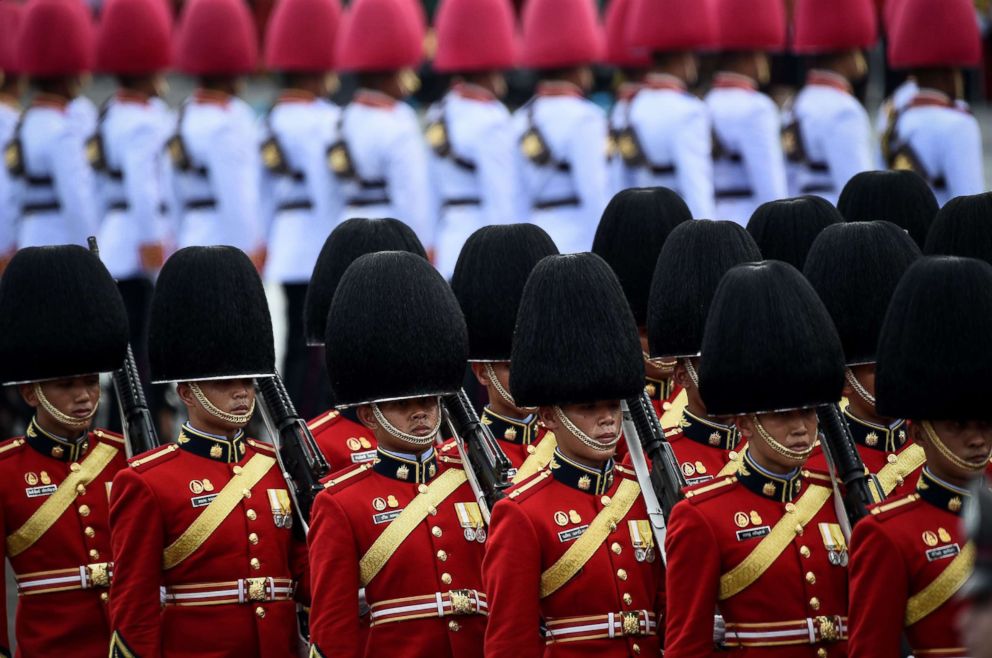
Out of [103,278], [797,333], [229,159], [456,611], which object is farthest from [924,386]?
[229,159]

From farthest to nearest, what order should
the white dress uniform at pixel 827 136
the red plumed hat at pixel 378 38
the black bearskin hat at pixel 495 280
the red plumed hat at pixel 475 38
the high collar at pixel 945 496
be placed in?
the red plumed hat at pixel 475 38, the red plumed hat at pixel 378 38, the white dress uniform at pixel 827 136, the black bearskin hat at pixel 495 280, the high collar at pixel 945 496

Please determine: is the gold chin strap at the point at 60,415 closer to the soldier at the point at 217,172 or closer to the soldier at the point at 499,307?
the soldier at the point at 499,307

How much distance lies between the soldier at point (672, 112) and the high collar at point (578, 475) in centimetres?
452

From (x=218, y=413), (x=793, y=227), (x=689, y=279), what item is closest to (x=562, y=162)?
(x=793, y=227)

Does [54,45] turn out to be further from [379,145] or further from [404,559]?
[404,559]

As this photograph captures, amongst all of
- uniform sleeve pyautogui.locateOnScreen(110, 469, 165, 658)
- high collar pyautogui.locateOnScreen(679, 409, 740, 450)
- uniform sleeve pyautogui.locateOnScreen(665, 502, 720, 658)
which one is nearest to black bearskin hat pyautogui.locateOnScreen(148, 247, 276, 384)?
uniform sleeve pyautogui.locateOnScreen(110, 469, 165, 658)

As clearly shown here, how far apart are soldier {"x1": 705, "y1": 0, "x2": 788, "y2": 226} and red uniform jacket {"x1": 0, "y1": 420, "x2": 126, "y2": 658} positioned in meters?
4.67

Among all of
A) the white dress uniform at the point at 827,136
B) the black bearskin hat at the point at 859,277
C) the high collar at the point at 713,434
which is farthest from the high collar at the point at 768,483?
the white dress uniform at the point at 827,136

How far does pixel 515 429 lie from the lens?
550 centimetres

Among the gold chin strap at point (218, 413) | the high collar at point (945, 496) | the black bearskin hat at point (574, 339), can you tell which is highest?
the black bearskin hat at point (574, 339)

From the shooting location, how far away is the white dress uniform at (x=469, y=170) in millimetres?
9711

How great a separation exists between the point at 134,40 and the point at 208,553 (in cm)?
617

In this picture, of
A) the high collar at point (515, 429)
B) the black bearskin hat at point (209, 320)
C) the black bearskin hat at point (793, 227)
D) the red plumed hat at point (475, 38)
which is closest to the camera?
the black bearskin hat at point (209, 320)

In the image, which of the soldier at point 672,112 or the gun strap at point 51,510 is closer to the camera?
the gun strap at point 51,510
